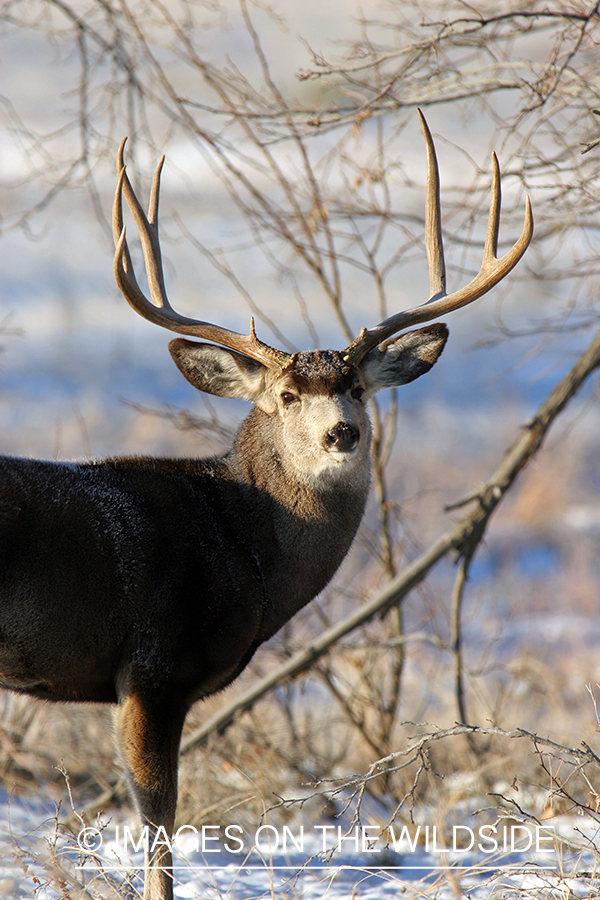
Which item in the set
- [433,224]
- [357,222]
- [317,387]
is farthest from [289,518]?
[357,222]

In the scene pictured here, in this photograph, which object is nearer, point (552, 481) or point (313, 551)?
point (313, 551)

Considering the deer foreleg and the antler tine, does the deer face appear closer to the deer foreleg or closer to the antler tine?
the antler tine

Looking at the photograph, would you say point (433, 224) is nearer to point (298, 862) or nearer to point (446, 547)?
point (446, 547)

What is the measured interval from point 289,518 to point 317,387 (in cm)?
72

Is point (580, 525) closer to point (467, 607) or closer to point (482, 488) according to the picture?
point (467, 607)

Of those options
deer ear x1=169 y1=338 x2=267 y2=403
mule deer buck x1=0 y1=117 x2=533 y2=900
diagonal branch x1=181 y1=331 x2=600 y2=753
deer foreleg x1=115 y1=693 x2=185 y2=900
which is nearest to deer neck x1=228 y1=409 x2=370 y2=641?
mule deer buck x1=0 y1=117 x2=533 y2=900

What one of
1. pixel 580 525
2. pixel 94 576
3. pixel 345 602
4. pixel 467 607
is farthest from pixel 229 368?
pixel 580 525

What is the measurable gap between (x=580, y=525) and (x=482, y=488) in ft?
54.4

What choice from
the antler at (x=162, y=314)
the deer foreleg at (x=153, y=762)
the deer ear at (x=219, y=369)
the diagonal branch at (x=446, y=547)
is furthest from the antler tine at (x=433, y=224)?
the deer foreleg at (x=153, y=762)

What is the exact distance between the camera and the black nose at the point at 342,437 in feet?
15.1

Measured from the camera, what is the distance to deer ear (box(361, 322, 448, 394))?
527 centimetres

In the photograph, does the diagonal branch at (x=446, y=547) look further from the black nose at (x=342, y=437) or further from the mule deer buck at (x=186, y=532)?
the black nose at (x=342, y=437)

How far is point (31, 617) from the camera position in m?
4.10

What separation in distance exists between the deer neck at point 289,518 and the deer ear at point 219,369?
26 centimetres
